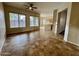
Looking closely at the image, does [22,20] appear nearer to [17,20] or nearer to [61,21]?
[17,20]

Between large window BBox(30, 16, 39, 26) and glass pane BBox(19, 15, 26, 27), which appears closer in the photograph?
glass pane BBox(19, 15, 26, 27)

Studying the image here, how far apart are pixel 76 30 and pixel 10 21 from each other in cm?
366

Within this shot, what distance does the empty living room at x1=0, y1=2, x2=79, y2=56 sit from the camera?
3.14 meters

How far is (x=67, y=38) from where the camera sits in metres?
Result: 3.82

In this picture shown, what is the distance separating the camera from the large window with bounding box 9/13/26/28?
5.46 m

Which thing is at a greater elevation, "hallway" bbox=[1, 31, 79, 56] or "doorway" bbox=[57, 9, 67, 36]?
"doorway" bbox=[57, 9, 67, 36]

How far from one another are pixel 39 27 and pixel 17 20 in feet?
6.29

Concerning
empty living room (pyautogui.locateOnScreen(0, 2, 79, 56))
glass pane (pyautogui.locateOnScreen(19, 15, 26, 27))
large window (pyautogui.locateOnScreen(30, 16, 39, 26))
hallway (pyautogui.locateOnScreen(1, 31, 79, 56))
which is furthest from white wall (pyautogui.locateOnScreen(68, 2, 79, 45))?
glass pane (pyautogui.locateOnScreen(19, 15, 26, 27))

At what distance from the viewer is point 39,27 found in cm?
708

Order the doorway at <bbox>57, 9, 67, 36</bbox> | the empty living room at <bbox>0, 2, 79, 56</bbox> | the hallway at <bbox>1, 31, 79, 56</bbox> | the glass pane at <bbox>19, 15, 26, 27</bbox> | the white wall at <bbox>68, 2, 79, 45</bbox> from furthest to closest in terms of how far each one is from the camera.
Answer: the glass pane at <bbox>19, 15, 26, 27</bbox>, the doorway at <bbox>57, 9, 67, 36</bbox>, the white wall at <bbox>68, 2, 79, 45</bbox>, the empty living room at <bbox>0, 2, 79, 56</bbox>, the hallway at <bbox>1, 31, 79, 56</bbox>

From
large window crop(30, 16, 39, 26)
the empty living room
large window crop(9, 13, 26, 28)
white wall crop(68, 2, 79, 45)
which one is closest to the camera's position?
the empty living room

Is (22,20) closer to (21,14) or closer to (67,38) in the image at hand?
(21,14)

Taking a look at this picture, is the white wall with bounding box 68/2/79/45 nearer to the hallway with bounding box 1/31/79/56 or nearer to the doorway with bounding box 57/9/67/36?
the hallway with bounding box 1/31/79/56

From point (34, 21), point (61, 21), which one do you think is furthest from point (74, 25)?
point (34, 21)
